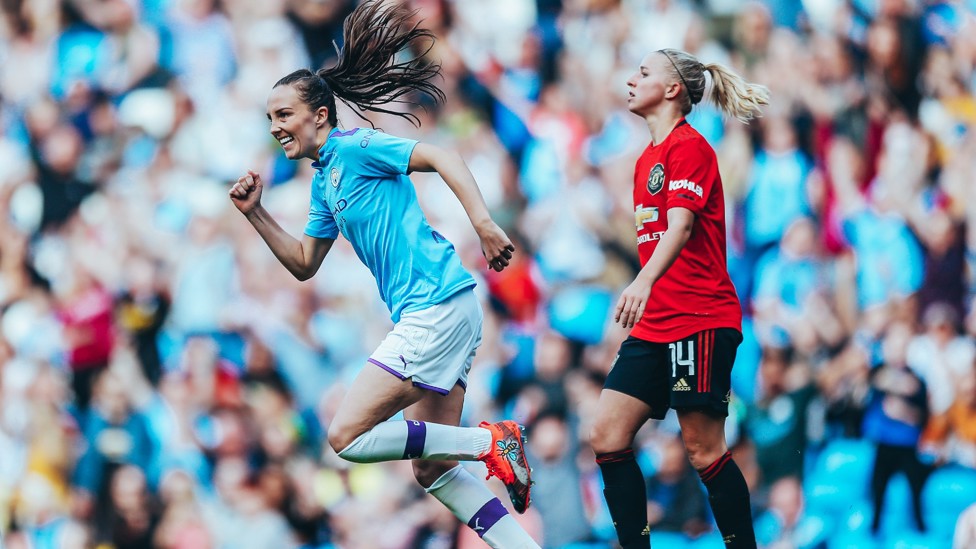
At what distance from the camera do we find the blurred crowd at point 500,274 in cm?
763

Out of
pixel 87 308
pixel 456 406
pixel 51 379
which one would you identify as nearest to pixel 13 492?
pixel 51 379

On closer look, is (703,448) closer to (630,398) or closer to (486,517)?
(630,398)

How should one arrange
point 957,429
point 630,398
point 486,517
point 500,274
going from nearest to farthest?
point 630,398
point 486,517
point 957,429
point 500,274

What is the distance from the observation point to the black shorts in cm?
443

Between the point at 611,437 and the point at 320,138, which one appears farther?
the point at 320,138

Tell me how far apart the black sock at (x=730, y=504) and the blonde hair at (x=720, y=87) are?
54.3 inches

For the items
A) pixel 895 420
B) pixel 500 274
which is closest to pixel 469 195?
pixel 500 274

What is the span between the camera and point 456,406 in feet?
15.8

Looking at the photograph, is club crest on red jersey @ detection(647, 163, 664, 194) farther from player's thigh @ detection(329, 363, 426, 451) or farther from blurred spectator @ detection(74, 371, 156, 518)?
blurred spectator @ detection(74, 371, 156, 518)

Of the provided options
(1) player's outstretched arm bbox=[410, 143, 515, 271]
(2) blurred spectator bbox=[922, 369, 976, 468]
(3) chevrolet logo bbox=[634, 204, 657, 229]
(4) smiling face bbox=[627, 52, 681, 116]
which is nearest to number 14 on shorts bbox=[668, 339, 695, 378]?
(3) chevrolet logo bbox=[634, 204, 657, 229]

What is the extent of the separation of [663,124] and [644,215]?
382 mm

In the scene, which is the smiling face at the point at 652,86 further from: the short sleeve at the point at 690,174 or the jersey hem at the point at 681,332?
the jersey hem at the point at 681,332

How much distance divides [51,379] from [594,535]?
4.28m

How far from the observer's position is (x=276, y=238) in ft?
16.1
